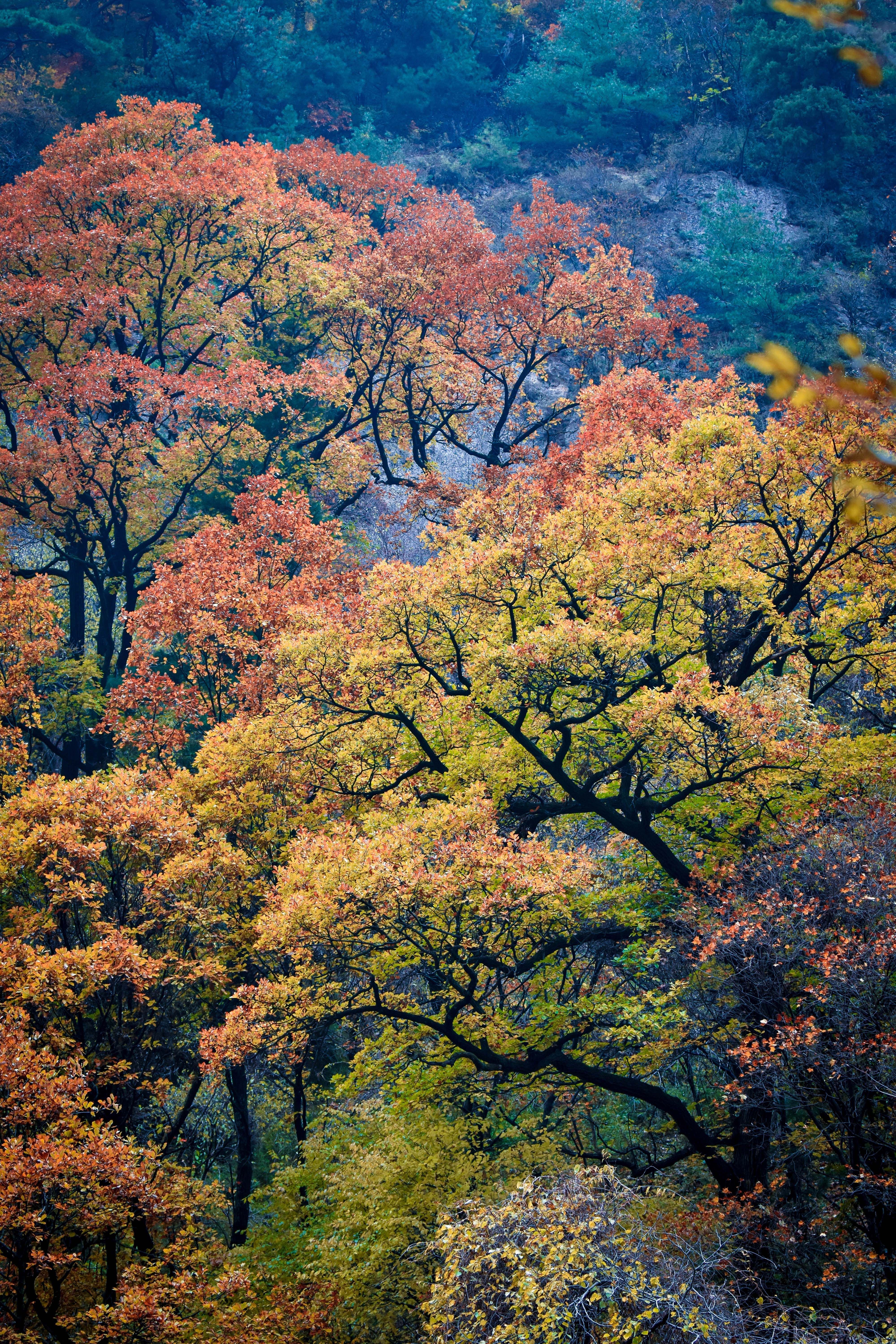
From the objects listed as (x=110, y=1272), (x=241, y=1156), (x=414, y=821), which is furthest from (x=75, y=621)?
(x=110, y=1272)

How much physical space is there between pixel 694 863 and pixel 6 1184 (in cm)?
860

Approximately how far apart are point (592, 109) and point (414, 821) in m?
34.3

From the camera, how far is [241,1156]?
44.7 ft

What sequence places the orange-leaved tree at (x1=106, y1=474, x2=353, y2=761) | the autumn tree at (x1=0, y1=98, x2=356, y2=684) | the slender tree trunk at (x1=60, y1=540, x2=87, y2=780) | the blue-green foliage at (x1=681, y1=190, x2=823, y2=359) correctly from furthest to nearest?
1. the blue-green foliage at (x1=681, y1=190, x2=823, y2=359)
2. the autumn tree at (x1=0, y1=98, x2=356, y2=684)
3. the slender tree trunk at (x1=60, y1=540, x2=87, y2=780)
4. the orange-leaved tree at (x1=106, y1=474, x2=353, y2=761)

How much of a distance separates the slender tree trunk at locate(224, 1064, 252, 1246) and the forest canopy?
0.37ft

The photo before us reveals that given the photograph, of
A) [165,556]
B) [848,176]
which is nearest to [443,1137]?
[165,556]

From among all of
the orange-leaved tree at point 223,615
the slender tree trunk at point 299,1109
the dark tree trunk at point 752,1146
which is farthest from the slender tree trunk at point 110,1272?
the orange-leaved tree at point 223,615

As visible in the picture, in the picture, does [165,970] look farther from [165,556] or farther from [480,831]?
[165,556]

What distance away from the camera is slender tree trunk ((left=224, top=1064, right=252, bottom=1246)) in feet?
44.0

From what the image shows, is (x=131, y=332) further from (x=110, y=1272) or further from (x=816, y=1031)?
(x=816, y=1031)

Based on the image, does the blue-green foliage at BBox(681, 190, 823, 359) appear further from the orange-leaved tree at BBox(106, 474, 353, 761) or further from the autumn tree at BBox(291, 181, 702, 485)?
the orange-leaved tree at BBox(106, 474, 353, 761)

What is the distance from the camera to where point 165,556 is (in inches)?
846

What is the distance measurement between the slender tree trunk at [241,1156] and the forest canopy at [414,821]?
113 mm

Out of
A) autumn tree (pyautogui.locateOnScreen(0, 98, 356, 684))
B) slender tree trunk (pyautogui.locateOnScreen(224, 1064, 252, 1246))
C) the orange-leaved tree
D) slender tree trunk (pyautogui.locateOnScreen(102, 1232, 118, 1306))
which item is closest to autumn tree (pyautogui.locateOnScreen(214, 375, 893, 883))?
the orange-leaved tree
